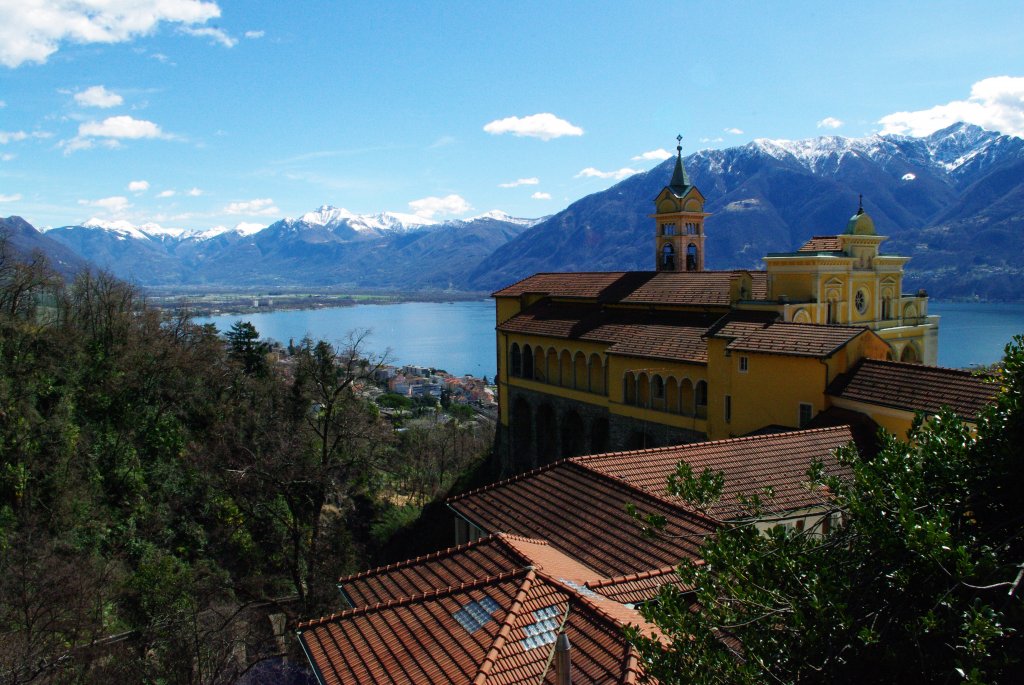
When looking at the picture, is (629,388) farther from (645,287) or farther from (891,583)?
(891,583)

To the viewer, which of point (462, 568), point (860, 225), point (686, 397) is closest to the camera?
point (462, 568)

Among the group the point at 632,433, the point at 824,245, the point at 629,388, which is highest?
the point at 824,245

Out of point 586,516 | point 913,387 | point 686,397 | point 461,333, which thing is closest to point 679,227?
point 686,397

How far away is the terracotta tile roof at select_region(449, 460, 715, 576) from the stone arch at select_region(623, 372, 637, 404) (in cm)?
1077

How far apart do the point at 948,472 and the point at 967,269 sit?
160388mm

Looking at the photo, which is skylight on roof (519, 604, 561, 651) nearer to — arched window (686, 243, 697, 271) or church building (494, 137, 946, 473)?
church building (494, 137, 946, 473)

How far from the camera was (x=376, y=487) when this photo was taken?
35.6 meters

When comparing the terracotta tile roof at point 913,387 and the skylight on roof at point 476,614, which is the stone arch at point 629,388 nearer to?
the terracotta tile roof at point 913,387

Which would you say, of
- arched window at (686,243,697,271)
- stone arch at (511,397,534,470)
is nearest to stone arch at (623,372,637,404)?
stone arch at (511,397,534,470)

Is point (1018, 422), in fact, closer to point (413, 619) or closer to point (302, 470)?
point (413, 619)

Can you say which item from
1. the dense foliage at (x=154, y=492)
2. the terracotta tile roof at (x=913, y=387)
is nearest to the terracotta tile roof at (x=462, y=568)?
the dense foliage at (x=154, y=492)

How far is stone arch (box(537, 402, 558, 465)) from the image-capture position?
96.2ft

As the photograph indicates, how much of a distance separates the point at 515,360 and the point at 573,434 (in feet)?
15.8

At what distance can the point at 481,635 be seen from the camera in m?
8.55
